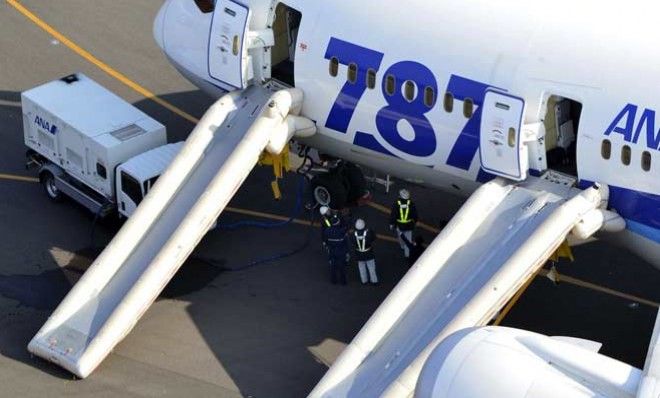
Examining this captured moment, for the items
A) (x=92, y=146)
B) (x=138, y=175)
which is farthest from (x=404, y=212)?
(x=92, y=146)

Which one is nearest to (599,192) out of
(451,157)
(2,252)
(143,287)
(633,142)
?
(633,142)

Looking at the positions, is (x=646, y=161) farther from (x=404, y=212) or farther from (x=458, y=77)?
(x=404, y=212)

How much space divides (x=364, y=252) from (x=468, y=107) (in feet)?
14.8

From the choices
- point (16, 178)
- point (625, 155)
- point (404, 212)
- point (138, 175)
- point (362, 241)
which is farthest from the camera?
point (16, 178)

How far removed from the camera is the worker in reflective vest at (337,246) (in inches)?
1300

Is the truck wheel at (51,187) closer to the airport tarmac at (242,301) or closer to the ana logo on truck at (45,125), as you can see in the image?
the airport tarmac at (242,301)

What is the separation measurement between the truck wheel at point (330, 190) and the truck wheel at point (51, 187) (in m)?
6.42

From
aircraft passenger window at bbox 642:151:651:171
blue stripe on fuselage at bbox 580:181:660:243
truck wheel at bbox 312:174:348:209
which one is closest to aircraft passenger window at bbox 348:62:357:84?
truck wheel at bbox 312:174:348:209

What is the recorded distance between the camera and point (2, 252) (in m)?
34.7

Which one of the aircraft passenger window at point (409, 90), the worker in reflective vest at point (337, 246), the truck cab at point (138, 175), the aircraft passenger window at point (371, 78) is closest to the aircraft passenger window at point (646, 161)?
the aircraft passenger window at point (409, 90)

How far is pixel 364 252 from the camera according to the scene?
3325 cm

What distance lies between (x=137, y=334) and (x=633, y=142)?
37.7 ft

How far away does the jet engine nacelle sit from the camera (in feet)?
77.6

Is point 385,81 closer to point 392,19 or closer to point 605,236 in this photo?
point 392,19
